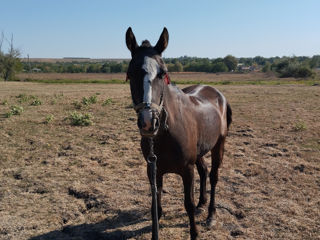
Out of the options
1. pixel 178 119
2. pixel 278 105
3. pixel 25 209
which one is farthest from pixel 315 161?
pixel 278 105

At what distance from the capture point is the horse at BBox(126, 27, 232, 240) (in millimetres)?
2457

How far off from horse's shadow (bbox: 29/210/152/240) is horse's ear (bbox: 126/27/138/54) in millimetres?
2408

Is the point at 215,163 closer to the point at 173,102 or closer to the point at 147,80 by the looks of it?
the point at 173,102

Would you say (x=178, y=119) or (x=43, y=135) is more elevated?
(x=178, y=119)

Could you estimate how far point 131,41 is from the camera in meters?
2.79

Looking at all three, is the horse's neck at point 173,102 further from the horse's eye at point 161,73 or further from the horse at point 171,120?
the horse's eye at point 161,73

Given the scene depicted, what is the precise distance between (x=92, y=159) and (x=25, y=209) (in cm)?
237

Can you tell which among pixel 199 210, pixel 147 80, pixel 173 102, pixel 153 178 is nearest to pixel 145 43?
pixel 147 80

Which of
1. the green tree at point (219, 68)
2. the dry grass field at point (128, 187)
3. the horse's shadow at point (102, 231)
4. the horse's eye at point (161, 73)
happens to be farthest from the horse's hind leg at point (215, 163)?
the green tree at point (219, 68)

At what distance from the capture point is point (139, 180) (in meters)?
5.31

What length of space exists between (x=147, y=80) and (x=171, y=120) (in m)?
0.71

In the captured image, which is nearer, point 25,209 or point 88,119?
point 25,209

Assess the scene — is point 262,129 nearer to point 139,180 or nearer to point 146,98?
point 139,180

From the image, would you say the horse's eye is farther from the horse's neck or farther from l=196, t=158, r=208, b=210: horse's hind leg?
l=196, t=158, r=208, b=210: horse's hind leg
